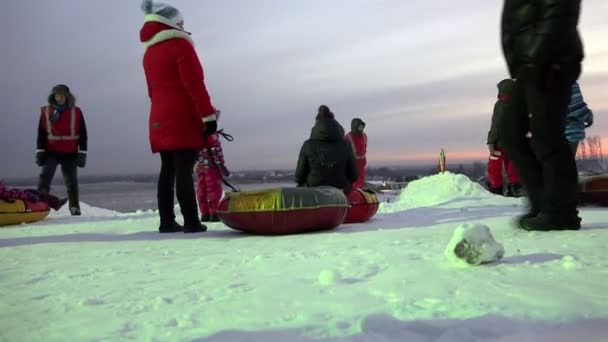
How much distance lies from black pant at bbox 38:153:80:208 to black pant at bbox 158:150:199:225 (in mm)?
3936

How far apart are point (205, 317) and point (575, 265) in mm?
1566

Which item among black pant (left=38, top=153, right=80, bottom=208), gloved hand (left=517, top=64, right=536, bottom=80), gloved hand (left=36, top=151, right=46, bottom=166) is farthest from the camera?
black pant (left=38, top=153, right=80, bottom=208)

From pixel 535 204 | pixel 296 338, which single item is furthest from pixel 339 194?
pixel 296 338

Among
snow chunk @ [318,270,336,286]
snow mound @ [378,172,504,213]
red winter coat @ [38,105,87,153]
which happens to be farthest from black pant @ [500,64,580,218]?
red winter coat @ [38,105,87,153]

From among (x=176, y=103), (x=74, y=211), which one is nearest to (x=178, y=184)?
(x=176, y=103)

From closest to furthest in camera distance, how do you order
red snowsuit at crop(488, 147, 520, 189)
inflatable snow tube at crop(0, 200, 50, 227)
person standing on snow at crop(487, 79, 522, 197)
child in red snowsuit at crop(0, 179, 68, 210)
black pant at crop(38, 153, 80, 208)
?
inflatable snow tube at crop(0, 200, 50, 227)
child in red snowsuit at crop(0, 179, 68, 210)
black pant at crop(38, 153, 80, 208)
person standing on snow at crop(487, 79, 522, 197)
red snowsuit at crop(488, 147, 520, 189)

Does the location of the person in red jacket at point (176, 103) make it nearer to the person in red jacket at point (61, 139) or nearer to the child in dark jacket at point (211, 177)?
the child in dark jacket at point (211, 177)

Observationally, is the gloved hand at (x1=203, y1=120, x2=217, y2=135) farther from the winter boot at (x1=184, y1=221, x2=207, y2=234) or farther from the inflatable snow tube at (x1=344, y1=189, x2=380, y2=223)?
the inflatable snow tube at (x1=344, y1=189, x2=380, y2=223)

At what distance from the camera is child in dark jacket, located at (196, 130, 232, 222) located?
6.49 meters

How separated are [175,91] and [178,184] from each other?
85 centimetres

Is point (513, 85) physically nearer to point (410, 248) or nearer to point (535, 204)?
point (535, 204)

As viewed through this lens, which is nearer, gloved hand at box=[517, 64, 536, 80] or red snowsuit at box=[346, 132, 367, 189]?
gloved hand at box=[517, 64, 536, 80]

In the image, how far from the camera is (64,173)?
324 inches

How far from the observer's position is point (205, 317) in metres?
1.71
